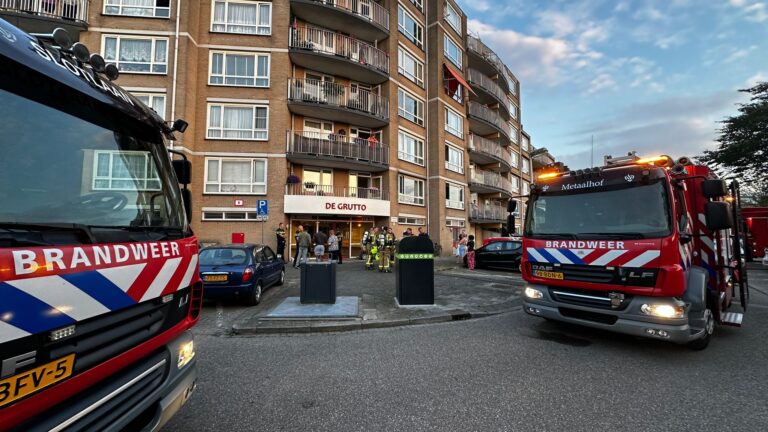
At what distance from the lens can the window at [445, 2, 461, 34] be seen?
27.1 m

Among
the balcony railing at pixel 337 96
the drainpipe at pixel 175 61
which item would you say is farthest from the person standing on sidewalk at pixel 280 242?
the drainpipe at pixel 175 61

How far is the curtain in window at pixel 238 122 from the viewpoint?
17.8 meters

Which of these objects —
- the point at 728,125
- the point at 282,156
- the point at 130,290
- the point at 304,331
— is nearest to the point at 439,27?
the point at 282,156

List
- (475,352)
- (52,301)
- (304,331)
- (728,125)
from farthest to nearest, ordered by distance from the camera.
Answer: (728,125) < (304,331) < (475,352) < (52,301)

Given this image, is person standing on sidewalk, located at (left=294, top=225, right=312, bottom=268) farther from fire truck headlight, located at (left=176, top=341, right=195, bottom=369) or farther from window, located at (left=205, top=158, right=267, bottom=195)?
fire truck headlight, located at (left=176, top=341, right=195, bottom=369)

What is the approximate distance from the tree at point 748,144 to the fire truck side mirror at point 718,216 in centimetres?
3081

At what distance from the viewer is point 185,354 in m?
2.66

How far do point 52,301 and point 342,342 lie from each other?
4.19m

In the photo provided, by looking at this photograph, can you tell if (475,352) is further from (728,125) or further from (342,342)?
(728,125)

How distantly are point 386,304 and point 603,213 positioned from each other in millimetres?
4614

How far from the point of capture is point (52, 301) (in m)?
1.60

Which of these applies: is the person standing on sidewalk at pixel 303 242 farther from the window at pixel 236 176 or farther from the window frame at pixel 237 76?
the window frame at pixel 237 76

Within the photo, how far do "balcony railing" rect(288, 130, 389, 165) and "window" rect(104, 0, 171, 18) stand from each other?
26.9ft

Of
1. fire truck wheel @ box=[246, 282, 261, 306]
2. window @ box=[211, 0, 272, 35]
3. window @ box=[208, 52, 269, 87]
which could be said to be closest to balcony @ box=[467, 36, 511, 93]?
window @ box=[211, 0, 272, 35]
